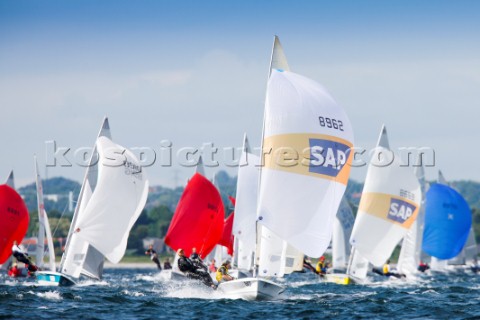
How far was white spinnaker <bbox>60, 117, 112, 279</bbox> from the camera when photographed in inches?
1515

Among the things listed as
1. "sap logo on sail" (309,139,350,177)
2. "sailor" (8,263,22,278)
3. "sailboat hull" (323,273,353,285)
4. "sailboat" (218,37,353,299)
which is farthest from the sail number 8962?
"sailor" (8,263,22,278)

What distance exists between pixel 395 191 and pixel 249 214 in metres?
7.61

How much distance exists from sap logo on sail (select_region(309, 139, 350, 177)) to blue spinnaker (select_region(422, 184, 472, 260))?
29.7m

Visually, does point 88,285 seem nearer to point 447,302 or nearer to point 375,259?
point 375,259

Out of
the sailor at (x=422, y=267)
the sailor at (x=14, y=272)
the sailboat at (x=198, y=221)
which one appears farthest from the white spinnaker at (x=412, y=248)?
the sailor at (x=14, y=272)

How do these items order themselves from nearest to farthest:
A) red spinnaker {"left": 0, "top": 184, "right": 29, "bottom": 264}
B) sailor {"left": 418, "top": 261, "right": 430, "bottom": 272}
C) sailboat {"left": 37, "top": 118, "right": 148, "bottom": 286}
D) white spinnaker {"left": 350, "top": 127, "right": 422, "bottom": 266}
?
sailboat {"left": 37, "top": 118, "right": 148, "bottom": 286} < red spinnaker {"left": 0, "top": 184, "right": 29, "bottom": 264} < white spinnaker {"left": 350, "top": 127, "right": 422, "bottom": 266} < sailor {"left": 418, "top": 261, "right": 430, "bottom": 272}

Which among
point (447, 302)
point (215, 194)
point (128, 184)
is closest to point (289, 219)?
point (447, 302)

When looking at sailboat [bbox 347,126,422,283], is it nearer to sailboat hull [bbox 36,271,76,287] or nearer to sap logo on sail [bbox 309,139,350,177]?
sap logo on sail [bbox 309,139,350,177]

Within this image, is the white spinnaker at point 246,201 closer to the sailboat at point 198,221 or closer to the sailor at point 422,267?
the sailboat at point 198,221

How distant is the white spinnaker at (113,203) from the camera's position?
37750 millimetres

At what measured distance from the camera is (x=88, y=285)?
41125 millimetres

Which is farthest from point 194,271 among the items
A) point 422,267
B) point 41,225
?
point 422,267

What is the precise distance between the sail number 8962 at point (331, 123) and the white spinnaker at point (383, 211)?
14.1 meters

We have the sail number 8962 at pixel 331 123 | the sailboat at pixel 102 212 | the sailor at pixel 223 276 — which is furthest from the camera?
the sailboat at pixel 102 212
